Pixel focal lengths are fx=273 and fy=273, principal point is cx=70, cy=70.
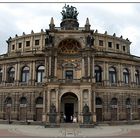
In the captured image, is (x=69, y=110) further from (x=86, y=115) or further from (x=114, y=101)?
(x=114, y=101)

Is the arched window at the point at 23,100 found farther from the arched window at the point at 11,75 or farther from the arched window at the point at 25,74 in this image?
the arched window at the point at 11,75

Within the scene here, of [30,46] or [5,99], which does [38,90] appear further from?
[30,46]

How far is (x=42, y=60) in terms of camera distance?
5709cm

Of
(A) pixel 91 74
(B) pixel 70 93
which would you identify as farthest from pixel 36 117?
(A) pixel 91 74

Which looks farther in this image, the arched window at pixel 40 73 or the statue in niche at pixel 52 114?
the arched window at pixel 40 73

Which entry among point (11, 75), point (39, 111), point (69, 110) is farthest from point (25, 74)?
point (69, 110)

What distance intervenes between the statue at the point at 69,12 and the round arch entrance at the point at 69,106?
64.5 feet

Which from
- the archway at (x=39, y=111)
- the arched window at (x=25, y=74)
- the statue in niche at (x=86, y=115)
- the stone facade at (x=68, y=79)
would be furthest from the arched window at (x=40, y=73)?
the statue in niche at (x=86, y=115)

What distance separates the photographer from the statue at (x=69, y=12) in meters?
62.5

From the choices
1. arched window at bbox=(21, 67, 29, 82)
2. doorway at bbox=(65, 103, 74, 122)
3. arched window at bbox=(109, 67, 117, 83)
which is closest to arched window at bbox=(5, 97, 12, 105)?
arched window at bbox=(21, 67, 29, 82)

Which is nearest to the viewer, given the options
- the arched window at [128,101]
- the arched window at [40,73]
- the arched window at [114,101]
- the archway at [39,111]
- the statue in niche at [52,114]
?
the statue in niche at [52,114]

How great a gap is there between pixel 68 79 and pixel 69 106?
19.5 ft

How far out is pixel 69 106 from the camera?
2106 inches

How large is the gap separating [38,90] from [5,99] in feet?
26.2
